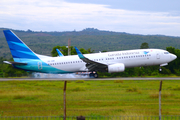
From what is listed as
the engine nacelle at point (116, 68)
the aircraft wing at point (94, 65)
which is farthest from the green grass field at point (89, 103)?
the engine nacelle at point (116, 68)

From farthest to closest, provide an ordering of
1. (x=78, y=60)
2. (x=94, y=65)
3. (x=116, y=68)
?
1. (x=78, y=60)
2. (x=94, y=65)
3. (x=116, y=68)

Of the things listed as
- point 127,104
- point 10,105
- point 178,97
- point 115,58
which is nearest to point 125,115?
point 127,104

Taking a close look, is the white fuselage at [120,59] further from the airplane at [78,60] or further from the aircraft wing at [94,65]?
the aircraft wing at [94,65]

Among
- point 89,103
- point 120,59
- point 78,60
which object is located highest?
point 120,59

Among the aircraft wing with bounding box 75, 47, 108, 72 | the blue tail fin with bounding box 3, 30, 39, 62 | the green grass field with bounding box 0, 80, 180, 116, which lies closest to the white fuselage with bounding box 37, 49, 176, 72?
the aircraft wing with bounding box 75, 47, 108, 72

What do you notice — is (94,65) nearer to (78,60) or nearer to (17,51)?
(78,60)

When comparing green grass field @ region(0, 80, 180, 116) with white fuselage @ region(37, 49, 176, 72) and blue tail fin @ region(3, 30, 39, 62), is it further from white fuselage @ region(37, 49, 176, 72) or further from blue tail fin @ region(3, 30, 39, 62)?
blue tail fin @ region(3, 30, 39, 62)

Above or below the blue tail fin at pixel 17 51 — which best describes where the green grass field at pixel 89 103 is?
below

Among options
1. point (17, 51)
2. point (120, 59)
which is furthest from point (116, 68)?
point (17, 51)

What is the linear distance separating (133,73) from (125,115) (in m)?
34.7

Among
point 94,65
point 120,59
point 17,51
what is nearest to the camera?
point 94,65

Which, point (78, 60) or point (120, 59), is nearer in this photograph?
point (120, 59)

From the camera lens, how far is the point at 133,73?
148 ft

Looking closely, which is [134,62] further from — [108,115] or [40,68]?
[108,115]
